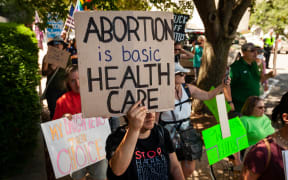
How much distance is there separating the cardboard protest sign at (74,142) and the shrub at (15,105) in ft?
3.94

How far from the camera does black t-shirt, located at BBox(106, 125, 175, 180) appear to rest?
2.16 metres

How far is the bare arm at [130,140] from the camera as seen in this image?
6.07ft

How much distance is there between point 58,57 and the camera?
4.82 m

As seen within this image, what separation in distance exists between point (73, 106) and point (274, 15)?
11.2m

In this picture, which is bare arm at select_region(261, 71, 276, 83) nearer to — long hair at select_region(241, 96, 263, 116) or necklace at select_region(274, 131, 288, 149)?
long hair at select_region(241, 96, 263, 116)

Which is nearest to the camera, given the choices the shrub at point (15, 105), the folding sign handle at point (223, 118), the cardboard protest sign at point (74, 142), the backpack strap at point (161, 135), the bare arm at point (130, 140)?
the bare arm at point (130, 140)

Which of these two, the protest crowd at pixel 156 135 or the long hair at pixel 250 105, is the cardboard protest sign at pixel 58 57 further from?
the long hair at pixel 250 105

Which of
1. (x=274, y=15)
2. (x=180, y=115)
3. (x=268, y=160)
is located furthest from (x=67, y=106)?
(x=274, y=15)

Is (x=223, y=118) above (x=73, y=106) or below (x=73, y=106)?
below

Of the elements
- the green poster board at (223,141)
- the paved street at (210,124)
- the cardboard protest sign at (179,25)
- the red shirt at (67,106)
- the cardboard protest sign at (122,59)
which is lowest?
the paved street at (210,124)

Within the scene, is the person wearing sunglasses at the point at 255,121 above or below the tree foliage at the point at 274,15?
below

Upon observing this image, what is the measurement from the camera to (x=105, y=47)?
1974mm

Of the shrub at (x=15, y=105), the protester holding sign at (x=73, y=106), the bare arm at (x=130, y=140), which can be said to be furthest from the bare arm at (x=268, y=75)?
the shrub at (x=15, y=105)

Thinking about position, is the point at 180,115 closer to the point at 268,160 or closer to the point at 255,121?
the point at 255,121
